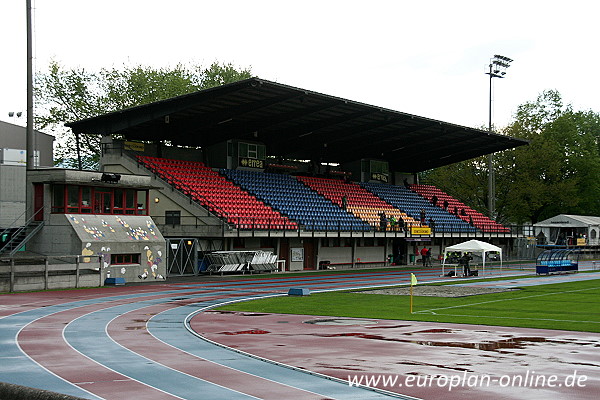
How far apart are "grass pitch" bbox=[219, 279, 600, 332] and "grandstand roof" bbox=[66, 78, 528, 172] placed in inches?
768

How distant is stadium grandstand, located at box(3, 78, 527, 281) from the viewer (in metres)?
40.9

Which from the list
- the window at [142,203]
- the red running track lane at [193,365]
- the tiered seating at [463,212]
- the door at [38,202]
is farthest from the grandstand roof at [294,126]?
the red running track lane at [193,365]

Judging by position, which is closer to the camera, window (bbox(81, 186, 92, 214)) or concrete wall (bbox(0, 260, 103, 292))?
concrete wall (bbox(0, 260, 103, 292))

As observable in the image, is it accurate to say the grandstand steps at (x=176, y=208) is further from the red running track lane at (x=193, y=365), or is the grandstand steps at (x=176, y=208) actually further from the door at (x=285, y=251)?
the red running track lane at (x=193, y=365)

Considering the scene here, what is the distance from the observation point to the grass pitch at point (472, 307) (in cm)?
2127

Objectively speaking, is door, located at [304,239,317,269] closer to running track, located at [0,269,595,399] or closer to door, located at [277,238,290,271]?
door, located at [277,238,290,271]

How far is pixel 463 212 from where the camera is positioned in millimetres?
75938

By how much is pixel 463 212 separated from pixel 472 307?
5167cm

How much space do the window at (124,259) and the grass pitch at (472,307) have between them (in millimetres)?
12237

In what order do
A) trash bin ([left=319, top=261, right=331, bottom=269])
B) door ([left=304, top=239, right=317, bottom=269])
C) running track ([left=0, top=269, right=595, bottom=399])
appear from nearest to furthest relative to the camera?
running track ([left=0, top=269, right=595, bottom=399]) → door ([left=304, top=239, right=317, bottom=269]) → trash bin ([left=319, top=261, right=331, bottom=269])

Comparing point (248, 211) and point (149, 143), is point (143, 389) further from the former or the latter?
point (149, 143)

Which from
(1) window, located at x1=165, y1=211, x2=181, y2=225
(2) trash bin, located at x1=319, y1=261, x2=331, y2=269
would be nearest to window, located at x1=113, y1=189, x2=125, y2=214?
(1) window, located at x1=165, y1=211, x2=181, y2=225

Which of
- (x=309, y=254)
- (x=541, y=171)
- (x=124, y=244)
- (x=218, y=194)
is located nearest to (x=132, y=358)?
(x=124, y=244)

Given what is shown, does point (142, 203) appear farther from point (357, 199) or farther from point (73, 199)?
point (357, 199)
